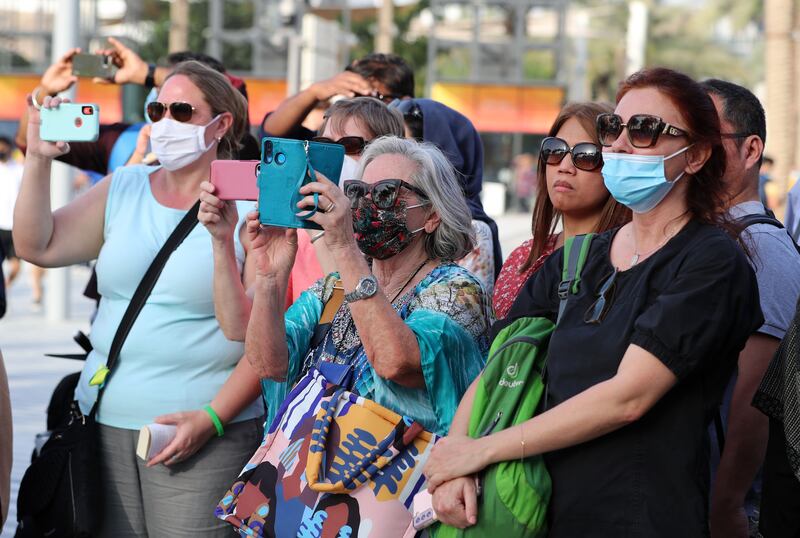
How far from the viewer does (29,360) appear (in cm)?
1054

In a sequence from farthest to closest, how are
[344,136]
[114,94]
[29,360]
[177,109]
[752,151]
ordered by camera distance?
[114,94]
[29,360]
[344,136]
[177,109]
[752,151]

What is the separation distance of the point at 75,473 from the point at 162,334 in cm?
55

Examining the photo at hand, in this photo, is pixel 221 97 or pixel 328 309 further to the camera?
pixel 221 97

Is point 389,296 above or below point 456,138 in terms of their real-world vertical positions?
below

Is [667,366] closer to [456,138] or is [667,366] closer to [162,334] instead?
[162,334]

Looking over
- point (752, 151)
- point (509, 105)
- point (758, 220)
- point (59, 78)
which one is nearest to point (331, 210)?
point (758, 220)

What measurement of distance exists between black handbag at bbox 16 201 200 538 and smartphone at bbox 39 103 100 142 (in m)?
0.48

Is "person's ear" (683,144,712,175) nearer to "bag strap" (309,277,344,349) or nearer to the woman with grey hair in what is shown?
the woman with grey hair

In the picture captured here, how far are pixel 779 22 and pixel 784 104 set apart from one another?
4.30 feet

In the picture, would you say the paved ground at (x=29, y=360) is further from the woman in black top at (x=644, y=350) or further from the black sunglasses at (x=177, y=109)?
the woman in black top at (x=644, y=350)

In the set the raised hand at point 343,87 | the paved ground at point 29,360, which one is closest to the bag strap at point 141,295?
the raised hand at point 343,87

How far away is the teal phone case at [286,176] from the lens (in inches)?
117

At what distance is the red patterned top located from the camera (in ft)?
12.5

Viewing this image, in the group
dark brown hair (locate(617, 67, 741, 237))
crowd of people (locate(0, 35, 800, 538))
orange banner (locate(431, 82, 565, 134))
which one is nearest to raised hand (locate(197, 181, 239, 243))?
crowd of people (locate(0, 35, 800, 538))
